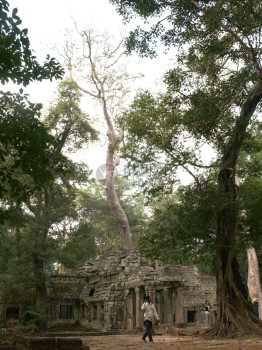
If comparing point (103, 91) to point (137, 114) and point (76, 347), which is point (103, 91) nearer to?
point (137, 114)

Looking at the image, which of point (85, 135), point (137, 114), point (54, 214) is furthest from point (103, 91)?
point (137, 114)

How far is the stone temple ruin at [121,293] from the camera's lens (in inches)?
853

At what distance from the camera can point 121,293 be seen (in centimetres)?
2378

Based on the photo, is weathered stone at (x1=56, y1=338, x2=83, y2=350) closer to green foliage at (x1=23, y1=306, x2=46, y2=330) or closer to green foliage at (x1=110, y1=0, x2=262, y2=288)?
green foliage at (x1=110, y1=0, x2=262, y2=288)

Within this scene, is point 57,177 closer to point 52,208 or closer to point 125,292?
point 52,208

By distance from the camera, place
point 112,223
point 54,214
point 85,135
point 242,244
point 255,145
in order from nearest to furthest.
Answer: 1. point 242,244
2. point 255,145
3. point 54,214
4. point 85,135
5. point 112,223

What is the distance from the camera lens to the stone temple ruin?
21.7m

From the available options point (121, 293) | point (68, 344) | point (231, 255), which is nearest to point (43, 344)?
point (68, 344)

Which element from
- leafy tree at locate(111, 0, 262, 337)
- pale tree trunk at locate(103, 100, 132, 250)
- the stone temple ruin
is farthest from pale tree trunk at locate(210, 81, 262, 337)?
pale tree trunk at locate(103, 100, 132, 250)

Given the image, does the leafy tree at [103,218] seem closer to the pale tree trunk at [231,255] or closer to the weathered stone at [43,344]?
the pale tree trunk at [231,255]

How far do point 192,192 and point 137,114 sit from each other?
4546 mm

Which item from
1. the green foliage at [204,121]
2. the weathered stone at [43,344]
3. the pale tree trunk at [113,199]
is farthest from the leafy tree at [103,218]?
the weathered stone at [43,344]

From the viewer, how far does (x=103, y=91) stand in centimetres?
3089

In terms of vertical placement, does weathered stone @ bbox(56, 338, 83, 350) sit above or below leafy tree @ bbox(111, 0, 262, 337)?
below
